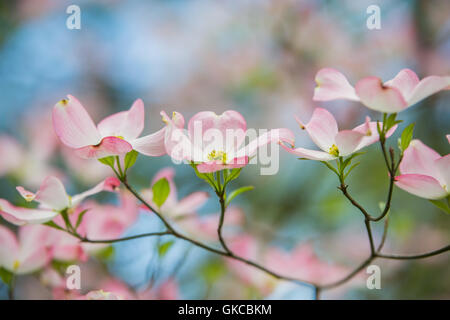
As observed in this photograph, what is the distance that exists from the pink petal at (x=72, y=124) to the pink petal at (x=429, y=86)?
0.98ft

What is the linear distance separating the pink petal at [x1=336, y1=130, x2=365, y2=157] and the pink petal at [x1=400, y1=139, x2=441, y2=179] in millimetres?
80

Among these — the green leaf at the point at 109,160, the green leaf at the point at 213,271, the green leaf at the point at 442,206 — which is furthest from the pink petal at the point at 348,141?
the green leaf at the point at 213,271

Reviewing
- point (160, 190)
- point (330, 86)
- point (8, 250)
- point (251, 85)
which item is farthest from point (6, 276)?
point (251, 85)

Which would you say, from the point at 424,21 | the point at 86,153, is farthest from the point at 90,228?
the point at 424,21

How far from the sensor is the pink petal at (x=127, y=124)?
43 centimetres

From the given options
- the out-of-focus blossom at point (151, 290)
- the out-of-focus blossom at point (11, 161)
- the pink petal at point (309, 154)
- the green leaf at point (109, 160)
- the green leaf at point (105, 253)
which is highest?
the out-of-focus blossom at point (11, 161)

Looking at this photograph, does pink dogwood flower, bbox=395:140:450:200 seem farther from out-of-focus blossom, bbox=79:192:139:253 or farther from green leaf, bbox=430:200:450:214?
out-of-focus blossom, bbox=79:192:139:253

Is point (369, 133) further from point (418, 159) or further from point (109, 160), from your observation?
point (109, 160)

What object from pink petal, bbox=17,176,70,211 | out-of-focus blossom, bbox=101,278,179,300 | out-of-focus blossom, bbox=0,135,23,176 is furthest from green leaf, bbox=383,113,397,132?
out-of-focus blossom, bbox=0,135,23,176

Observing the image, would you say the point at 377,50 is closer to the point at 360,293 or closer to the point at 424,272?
the point at 424,272

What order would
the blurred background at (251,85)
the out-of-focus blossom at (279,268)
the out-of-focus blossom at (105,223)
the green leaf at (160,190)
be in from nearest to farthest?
the green leaf at (160,190)
the out-of-focus blossom at (105,223)
the out-of-focus blossom at (279,268)
the blurred background at (251,85)

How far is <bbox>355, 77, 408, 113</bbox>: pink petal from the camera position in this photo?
1.13 feet

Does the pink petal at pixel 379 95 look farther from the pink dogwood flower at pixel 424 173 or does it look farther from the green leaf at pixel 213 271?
the green leaf at pixel 213 271

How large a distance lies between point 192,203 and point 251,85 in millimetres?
1338
